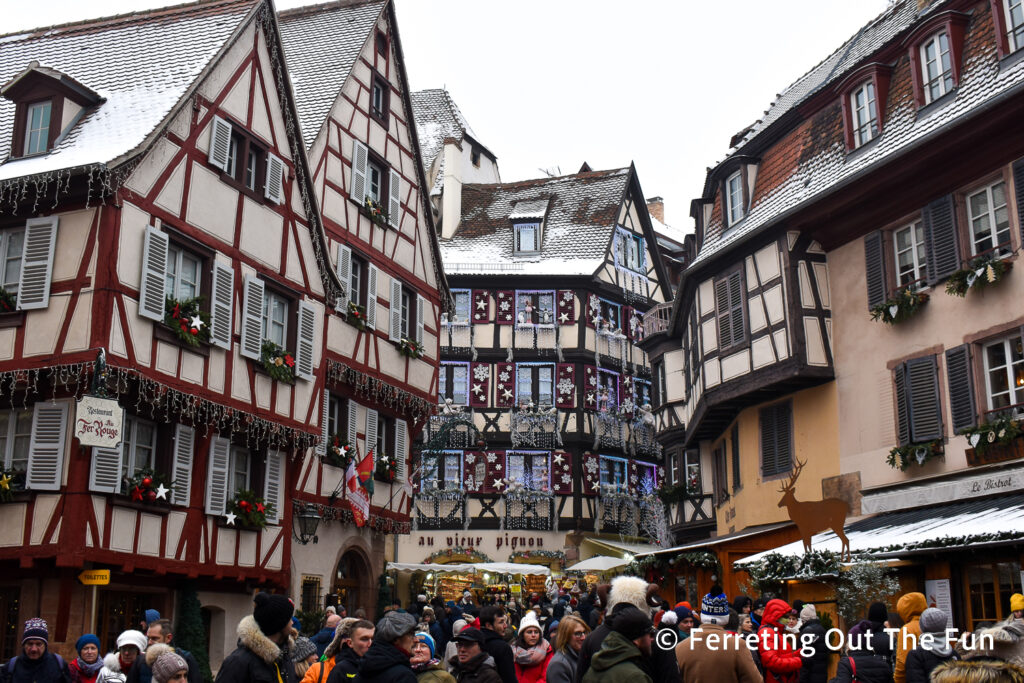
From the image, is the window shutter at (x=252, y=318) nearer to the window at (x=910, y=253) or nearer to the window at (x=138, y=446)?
the window at (x=138, y=446)

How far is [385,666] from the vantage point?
6.62m

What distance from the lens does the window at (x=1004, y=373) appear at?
18.0m

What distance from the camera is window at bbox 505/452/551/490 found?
40562mm

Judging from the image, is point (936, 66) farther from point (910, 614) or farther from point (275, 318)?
point (910, 614)

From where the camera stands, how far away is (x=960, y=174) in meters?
19.3

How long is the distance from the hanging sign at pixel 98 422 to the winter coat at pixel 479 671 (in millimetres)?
9137

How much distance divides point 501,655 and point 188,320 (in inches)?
413

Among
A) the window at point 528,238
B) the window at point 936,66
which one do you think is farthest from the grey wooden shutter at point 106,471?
the window at point 528,238

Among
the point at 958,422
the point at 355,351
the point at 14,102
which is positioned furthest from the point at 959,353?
the point at 14,102

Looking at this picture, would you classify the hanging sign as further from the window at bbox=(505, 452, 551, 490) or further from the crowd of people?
the window at bbox=(505, 452, 551, 490)

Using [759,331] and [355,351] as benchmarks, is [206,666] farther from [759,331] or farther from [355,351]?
[759,331]

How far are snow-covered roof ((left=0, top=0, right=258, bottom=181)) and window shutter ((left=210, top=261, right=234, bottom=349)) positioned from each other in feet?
8.58

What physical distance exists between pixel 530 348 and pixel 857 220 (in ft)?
66.9

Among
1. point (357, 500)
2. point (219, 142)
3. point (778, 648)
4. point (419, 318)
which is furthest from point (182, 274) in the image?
point (778, 648)
